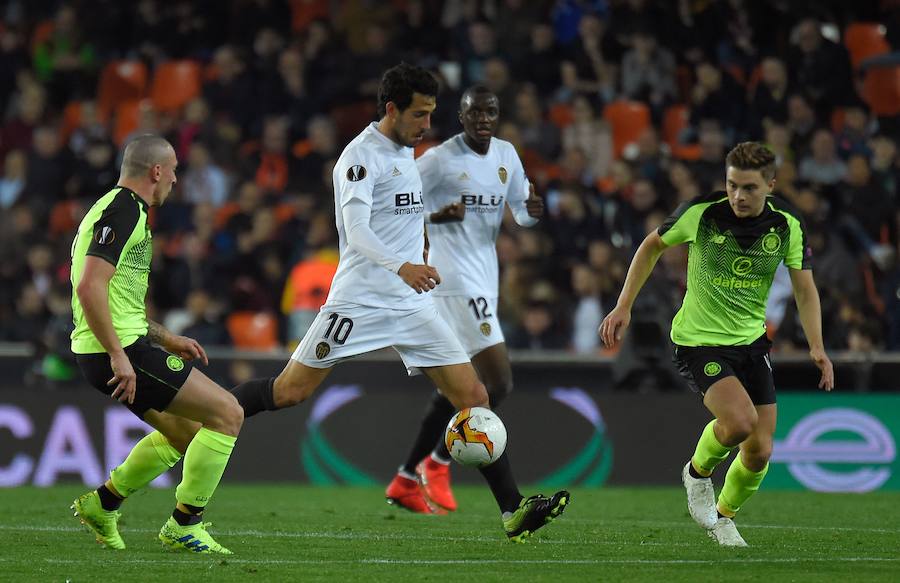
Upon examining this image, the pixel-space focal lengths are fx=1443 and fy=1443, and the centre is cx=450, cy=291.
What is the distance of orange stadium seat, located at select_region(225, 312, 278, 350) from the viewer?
1416 cm

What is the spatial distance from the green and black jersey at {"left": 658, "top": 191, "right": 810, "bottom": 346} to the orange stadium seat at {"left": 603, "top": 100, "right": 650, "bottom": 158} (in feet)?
26.7

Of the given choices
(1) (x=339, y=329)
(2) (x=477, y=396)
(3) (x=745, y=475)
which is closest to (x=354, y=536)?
(2) (x=477, y=396)

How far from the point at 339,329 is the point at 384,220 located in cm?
62

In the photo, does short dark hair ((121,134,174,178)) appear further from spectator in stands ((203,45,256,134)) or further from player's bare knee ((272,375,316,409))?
spectator in stands ((203,45,256,134))

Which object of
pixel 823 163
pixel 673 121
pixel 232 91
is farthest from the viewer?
pixel 232 91

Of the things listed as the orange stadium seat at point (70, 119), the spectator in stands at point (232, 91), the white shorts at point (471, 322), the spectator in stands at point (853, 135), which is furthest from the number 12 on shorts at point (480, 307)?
the orange stadium seat at point (70, 119)

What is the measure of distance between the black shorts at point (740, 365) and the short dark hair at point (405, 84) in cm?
193

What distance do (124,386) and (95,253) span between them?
0.60 metres

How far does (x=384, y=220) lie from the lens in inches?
300

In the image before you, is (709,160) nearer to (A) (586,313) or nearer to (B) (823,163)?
(B) (823,163)

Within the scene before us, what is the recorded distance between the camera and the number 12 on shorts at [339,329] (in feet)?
24.7

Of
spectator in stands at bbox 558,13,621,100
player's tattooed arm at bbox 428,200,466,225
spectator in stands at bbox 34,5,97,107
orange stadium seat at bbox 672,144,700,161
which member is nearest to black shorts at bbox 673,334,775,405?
player's tattooed arm at bbox 428,200,466,225

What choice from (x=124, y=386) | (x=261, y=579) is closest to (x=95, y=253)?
(x=124, y=386)

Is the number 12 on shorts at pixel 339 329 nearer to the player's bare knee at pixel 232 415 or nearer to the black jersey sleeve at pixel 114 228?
the player's bare knee at pixel 232 415
